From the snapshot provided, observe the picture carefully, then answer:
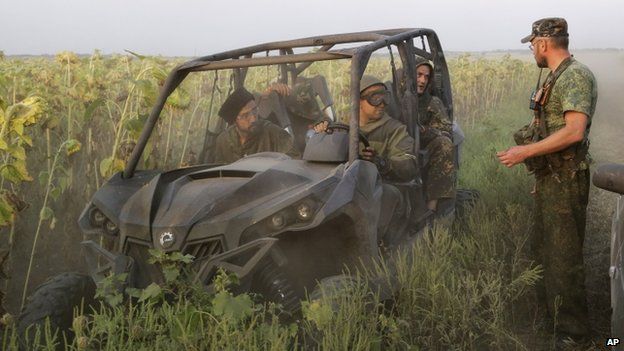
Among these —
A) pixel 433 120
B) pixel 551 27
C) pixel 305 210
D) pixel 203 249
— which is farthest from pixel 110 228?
pixel 433 120

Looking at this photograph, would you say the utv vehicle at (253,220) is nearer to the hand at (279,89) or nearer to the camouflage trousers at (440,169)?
the camouflage trousers at (440,169)

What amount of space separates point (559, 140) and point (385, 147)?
1.32m

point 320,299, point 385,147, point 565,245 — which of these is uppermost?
point 385,147

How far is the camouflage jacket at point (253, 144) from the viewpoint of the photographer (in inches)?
216

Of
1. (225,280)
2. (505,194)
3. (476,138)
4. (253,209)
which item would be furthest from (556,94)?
(476,138)

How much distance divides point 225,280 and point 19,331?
1334 millimetres

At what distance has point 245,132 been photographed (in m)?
5.64

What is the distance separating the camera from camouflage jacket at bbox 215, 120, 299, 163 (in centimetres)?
548

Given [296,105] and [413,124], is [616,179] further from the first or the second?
[296,105]

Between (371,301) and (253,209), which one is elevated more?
(253,209)

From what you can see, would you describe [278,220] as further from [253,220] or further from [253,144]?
[253,144]

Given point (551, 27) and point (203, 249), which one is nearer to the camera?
point (203, 249)

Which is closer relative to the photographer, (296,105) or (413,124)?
(413,124)

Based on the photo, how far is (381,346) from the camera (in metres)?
3.74
